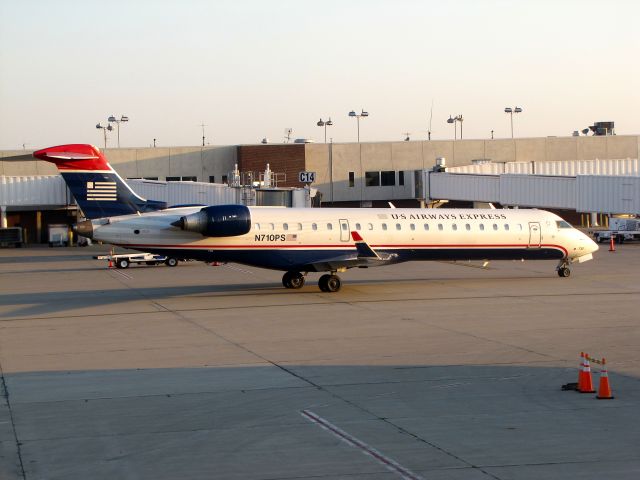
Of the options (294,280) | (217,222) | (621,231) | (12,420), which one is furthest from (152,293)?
(621,231)

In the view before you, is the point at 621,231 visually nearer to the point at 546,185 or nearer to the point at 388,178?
the point at 546,185

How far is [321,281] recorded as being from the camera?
3122 centimetres

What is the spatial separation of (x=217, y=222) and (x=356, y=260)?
4.79 meters

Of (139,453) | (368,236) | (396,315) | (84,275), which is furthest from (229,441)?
(84,275)

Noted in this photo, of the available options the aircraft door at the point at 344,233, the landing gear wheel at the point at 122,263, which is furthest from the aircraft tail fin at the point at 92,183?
the landing gear wheel at the point at 122,263

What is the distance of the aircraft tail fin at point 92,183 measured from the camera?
104ft

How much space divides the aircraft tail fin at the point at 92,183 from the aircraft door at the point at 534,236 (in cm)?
1447

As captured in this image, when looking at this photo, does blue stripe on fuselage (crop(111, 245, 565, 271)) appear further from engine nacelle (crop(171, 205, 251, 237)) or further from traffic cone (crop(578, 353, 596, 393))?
traffic cone (crop(578, 353, 596, 393))

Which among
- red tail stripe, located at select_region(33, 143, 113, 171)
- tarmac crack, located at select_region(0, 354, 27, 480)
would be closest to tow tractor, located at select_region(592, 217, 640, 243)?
red tail stripe, located at select_region(33, 143, 113, 171)

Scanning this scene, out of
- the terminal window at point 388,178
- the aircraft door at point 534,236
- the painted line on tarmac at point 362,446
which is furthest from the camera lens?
the terminal window at point 388,178

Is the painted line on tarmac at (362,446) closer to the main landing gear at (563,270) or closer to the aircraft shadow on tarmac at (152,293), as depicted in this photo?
the aircraft shadow on tarmac at (152,293)

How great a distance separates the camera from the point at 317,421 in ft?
44.5

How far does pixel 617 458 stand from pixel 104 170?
24.2 meters

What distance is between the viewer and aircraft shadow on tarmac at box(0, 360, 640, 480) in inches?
443
